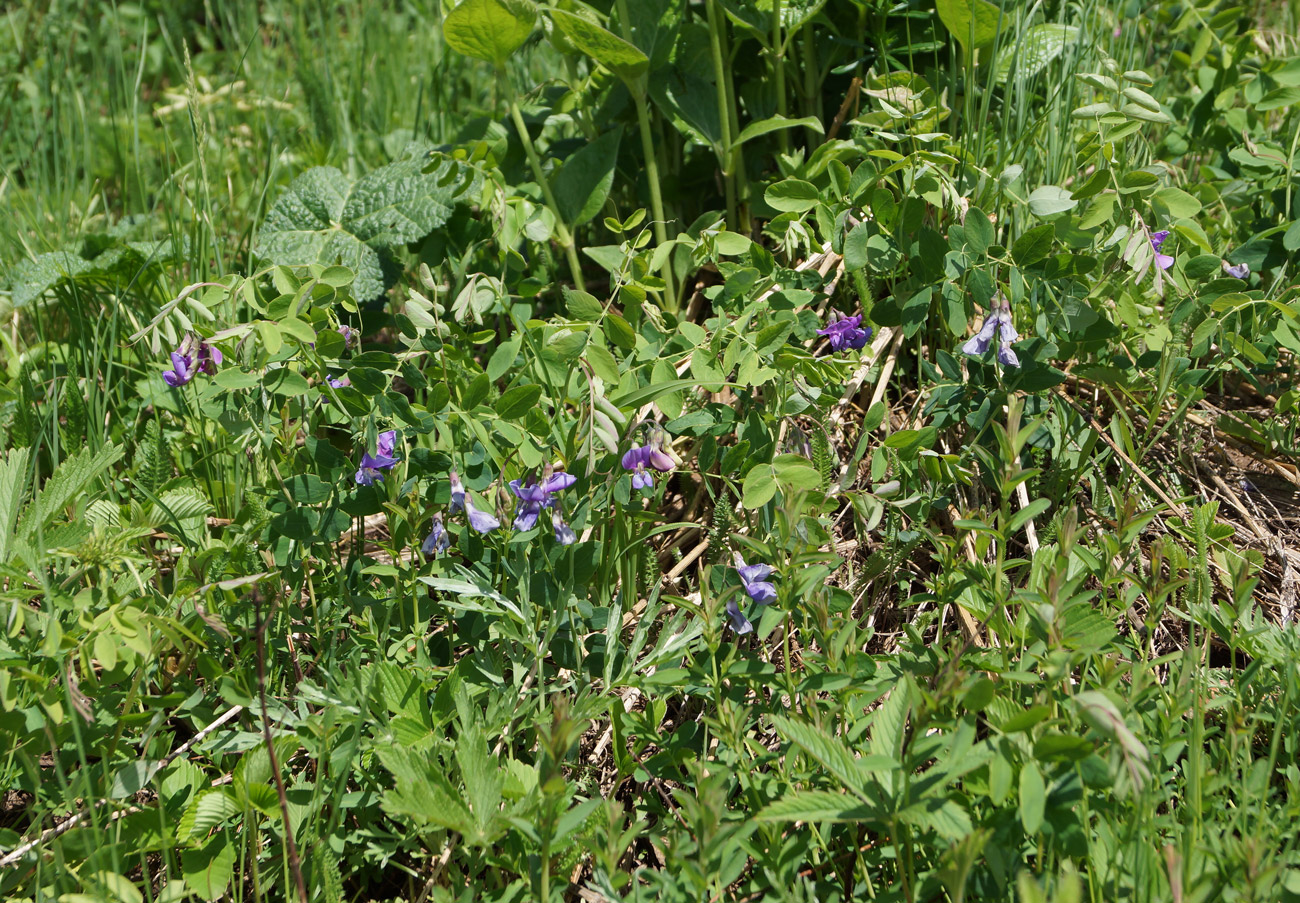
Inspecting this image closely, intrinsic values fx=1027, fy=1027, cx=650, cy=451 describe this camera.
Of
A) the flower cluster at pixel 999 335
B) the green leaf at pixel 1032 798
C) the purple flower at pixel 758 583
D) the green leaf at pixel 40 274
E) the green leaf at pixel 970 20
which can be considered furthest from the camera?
the green leaf at pixel 40 274

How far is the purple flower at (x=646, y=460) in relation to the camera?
1.46 metres

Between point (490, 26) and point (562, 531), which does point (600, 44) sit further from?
point (562, 531)

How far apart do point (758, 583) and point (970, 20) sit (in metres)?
1.25

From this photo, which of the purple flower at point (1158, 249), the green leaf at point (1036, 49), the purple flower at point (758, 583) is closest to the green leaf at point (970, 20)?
the green leaf at point (1036, 49)

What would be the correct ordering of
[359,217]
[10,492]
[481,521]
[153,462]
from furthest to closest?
[359,217] < [153,462] < [10,492] < [481,521]

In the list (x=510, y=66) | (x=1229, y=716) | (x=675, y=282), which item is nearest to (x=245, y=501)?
(x=675, y=282)

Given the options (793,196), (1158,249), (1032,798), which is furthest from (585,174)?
(1032,798)

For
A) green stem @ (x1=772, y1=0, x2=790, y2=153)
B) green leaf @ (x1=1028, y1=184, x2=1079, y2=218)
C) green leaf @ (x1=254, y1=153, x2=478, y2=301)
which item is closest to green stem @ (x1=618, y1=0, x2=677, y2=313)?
green stem @ (x1=772, y1=0, x2=790, y2=153)

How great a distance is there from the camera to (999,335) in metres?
1.65

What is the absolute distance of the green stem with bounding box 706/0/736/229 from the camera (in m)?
2.08

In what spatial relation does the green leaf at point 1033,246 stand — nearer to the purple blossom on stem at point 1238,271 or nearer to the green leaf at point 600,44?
the purple blossom on stem at point 1238,271

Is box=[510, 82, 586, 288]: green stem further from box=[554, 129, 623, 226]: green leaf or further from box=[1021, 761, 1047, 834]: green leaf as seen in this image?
box=[1021, 761, 1047, 834]: green leaf

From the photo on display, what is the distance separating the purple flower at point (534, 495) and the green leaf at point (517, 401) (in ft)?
0.41

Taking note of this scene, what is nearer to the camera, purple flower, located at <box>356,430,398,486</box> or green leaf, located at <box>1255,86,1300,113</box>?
purple flower, located at <box>356,430,398,486</box>
